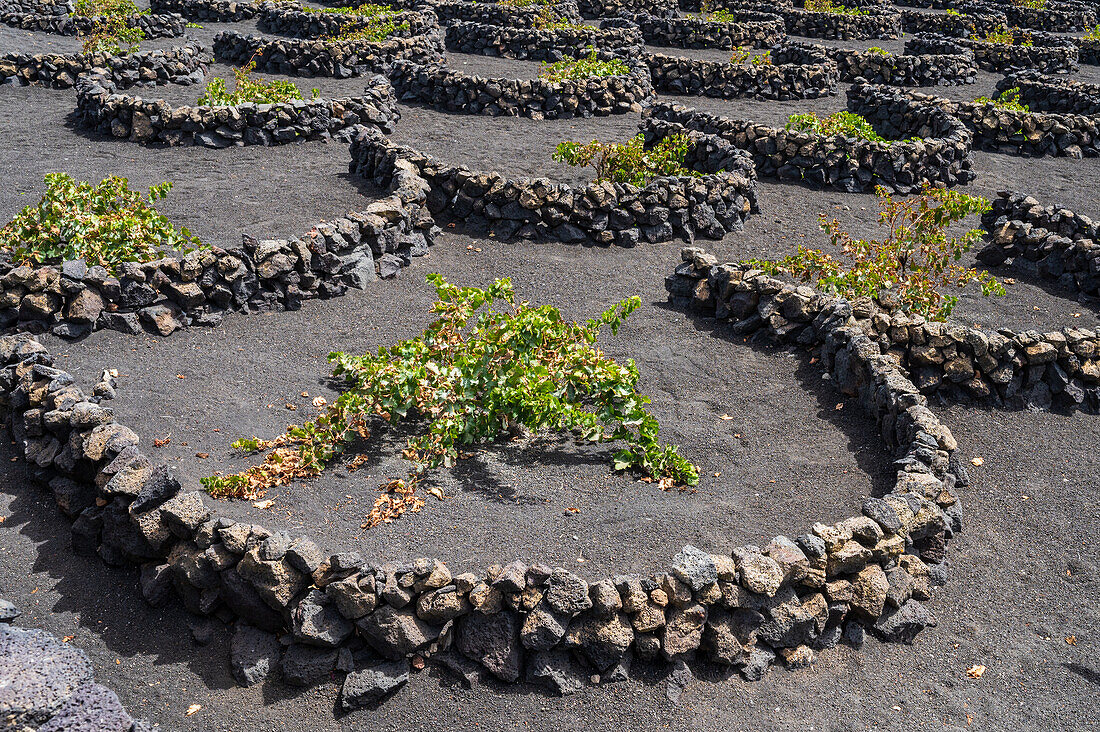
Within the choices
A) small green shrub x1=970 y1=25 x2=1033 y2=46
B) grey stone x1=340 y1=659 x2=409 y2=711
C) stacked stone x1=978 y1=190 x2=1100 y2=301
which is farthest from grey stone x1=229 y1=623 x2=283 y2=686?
small green shrub x1=970 y1=25 x2=1033 y2=46

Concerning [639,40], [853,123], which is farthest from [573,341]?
[639,40]

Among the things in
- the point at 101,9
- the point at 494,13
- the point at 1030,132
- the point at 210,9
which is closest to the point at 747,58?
the point at 494,13

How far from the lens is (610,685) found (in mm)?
5508

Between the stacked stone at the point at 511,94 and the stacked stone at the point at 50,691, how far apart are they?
52.9 ft

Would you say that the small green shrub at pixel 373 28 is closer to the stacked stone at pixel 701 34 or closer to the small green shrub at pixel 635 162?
the stacked stone at pixel 701 34

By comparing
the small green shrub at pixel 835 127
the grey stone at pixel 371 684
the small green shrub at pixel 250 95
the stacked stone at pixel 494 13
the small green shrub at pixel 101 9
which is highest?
the small green shrub at pixel 835 127

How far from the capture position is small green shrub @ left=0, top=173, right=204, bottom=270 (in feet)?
31.7

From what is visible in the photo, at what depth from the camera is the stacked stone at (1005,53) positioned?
26.9 meters

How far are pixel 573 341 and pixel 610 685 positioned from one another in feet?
10.5

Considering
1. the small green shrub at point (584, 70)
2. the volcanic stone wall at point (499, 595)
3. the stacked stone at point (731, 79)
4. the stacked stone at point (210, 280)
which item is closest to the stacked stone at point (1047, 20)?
the stacked stone at point (731, 79)

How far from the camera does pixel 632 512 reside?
266 inches

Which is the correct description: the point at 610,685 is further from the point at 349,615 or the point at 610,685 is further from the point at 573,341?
the point at 573,341

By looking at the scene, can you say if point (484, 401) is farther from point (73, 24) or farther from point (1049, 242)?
point (73, 24)

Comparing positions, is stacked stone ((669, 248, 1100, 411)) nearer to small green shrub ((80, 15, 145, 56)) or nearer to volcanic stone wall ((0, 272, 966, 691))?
volcanic stone wall ((0, 272, 966, 691))
